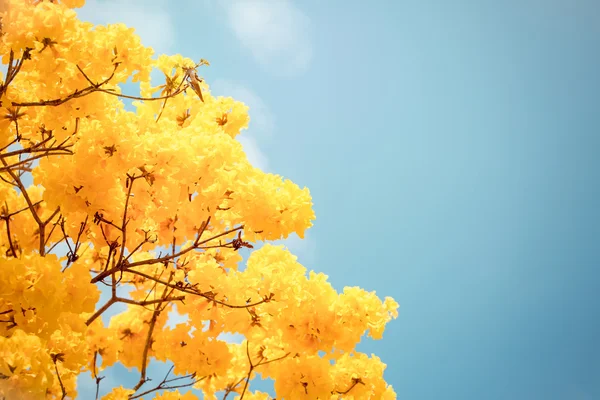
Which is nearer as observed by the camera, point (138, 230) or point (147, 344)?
point (138, 230)

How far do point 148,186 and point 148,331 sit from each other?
193 cm

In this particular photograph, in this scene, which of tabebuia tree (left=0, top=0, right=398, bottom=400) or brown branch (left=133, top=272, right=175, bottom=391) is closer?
tabebuia tree (left=0, top=0, right=398, bottom=400)

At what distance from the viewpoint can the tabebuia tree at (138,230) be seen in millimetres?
2717

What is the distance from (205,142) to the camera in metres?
3.16

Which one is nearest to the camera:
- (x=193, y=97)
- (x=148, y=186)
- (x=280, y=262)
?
(x=148, y=186)

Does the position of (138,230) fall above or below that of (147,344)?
above

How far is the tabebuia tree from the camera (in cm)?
272

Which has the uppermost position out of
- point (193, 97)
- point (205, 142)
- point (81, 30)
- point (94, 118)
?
point (193, 97)

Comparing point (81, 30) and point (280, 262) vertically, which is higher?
point (81, 30)

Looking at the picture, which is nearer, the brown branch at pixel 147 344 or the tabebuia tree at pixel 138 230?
the tabebuia tree at pixel 138 230

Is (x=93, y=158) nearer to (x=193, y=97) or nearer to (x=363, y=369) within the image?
(x=193, y=97)

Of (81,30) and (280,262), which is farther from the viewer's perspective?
(280,262)

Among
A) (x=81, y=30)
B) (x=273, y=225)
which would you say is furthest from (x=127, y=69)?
(x=273, y=225)

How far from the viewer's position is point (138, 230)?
3.93 meters
